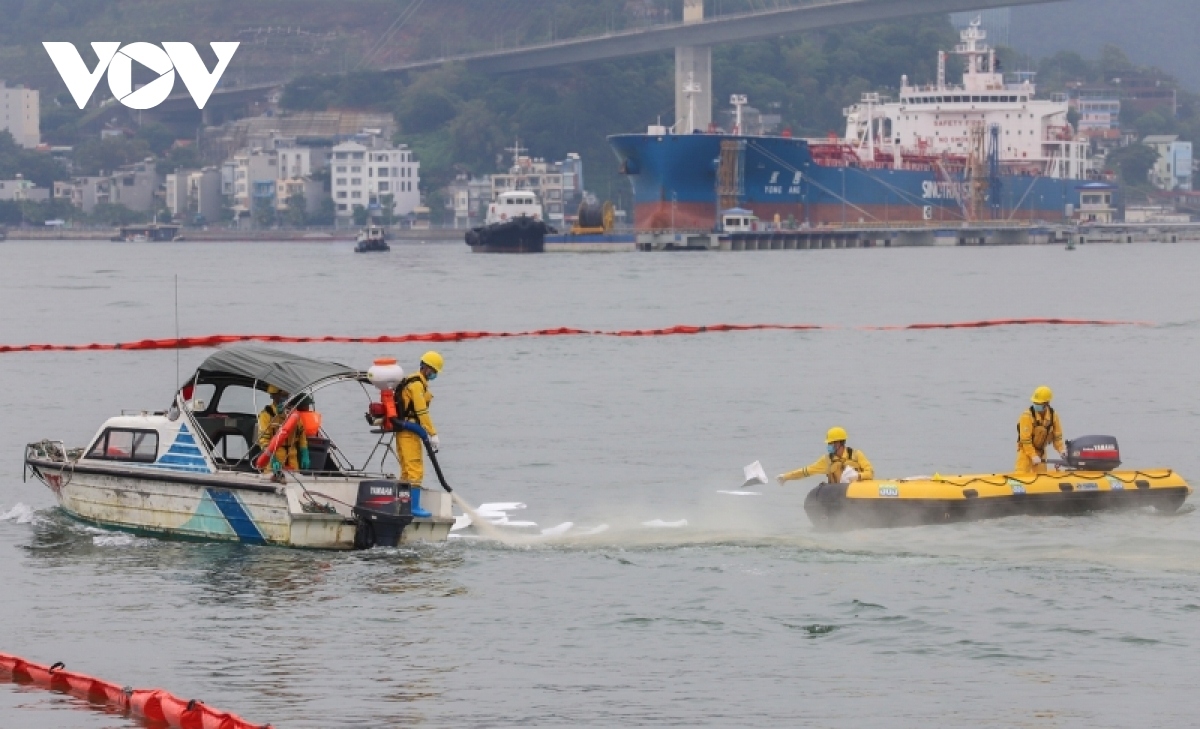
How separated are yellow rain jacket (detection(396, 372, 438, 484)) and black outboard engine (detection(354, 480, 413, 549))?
0.73 feet

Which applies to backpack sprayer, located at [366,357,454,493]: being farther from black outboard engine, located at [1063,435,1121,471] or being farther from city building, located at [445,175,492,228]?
city building, located at [445,175,492,228]

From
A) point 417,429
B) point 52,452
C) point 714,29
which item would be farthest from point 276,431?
point 714,29

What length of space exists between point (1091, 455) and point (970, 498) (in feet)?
5.74

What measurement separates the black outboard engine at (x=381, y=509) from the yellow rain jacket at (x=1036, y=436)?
21.9 ft

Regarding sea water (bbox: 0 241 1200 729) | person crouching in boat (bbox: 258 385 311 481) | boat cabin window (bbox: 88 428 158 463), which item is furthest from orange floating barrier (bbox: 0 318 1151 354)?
person crouching in boat (bbox: 258 385 311 481)

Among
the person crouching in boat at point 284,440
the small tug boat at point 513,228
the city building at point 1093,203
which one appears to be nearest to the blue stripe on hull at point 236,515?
the person crouching in boat at point 284,440

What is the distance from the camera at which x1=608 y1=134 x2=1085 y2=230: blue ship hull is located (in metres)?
130

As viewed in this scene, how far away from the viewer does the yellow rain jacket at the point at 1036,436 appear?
21.5 meters

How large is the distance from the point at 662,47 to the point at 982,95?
37.8m

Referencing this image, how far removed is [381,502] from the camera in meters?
19.8

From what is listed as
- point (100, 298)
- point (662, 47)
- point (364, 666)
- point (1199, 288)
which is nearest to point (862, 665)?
point (364, 666)

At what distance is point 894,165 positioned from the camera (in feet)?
463

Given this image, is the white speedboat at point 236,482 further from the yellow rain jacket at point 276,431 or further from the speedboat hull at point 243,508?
the yellow rain jacket at point 276,431

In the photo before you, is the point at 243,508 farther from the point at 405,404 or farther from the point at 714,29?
the point at 714,29
